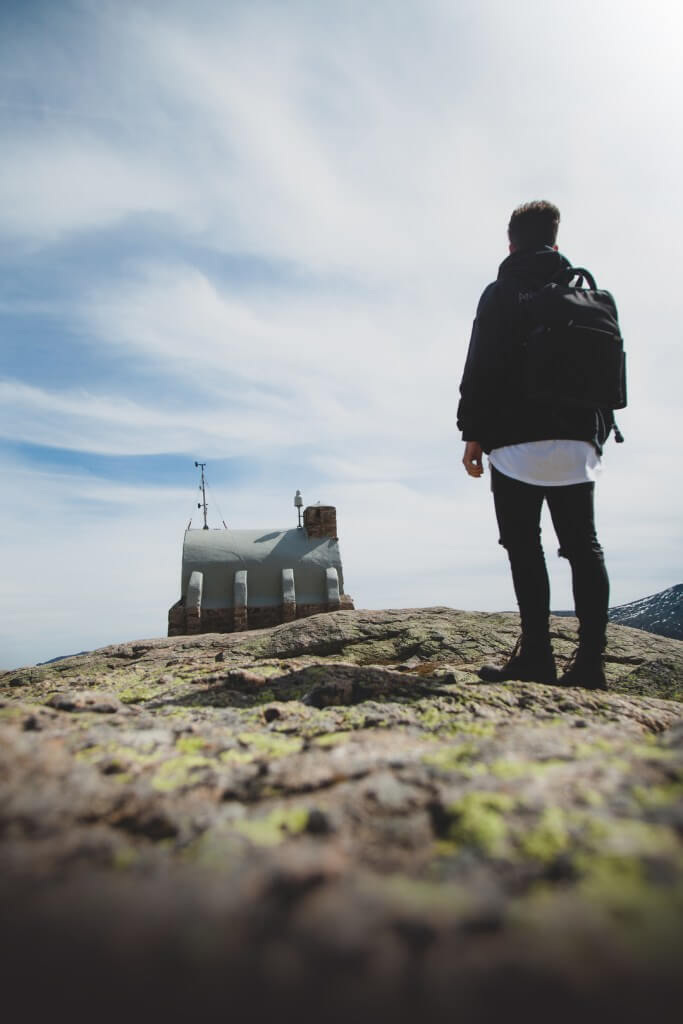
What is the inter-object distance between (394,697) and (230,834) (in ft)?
3.96

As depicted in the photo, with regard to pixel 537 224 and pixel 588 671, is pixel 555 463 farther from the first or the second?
pixel 537 224

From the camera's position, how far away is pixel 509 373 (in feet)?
7.96

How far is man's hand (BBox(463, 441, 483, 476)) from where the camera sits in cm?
280

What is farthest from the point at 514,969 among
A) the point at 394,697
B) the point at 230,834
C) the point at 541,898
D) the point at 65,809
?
the point at 394,697

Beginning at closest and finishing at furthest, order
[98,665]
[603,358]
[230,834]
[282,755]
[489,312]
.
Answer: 1. [230,834]
2. [282,755]
3. [603,358]
4. [489,312]
5. [98,665]

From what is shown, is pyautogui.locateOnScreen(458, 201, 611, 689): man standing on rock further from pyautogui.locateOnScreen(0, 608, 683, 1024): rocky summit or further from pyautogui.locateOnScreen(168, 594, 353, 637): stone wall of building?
pyautogui.locateOnScreen(168, 594, 353, 637): stone wall of building

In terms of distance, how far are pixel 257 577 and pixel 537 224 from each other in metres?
9.83

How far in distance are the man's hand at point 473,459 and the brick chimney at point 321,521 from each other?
9630mm

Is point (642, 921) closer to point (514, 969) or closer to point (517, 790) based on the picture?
point (514, 969)

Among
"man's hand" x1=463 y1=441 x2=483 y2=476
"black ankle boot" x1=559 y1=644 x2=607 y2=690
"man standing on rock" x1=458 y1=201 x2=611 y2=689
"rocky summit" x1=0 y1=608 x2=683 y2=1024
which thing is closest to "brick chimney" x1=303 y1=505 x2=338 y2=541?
"man's hand" x1=463 y1=441 x2=483 y2=476

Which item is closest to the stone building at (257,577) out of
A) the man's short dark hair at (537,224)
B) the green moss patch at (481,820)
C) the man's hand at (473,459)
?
the man's hand at (473,459)

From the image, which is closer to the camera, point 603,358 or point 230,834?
point 230,834

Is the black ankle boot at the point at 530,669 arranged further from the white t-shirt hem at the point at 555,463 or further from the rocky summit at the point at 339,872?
the rocky summit at the point at 339,872

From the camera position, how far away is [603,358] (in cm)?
217
